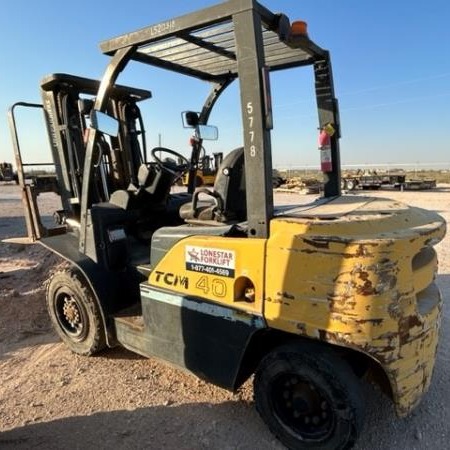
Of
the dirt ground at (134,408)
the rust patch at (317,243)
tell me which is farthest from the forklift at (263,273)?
the dirt ground at (134,408)

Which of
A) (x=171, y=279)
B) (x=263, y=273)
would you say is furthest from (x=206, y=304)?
(x=263, y=273)

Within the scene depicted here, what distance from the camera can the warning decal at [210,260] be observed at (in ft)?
8.92

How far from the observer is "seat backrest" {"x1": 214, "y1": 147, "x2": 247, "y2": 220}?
316 cm

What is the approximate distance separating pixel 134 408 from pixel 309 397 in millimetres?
1349

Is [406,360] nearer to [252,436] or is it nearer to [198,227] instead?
[252,436]

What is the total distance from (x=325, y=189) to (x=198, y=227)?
4.54ft

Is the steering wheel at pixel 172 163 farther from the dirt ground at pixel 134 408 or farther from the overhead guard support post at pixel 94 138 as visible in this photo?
the dirt ground at pixel 134 408

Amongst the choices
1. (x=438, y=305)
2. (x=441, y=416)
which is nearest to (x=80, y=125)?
(x=438, y=305)

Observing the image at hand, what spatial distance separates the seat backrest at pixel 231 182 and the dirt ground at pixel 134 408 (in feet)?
4.76

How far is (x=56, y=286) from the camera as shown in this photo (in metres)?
4.17

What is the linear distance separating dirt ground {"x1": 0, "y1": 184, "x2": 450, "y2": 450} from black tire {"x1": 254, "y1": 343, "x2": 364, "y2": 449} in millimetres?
198

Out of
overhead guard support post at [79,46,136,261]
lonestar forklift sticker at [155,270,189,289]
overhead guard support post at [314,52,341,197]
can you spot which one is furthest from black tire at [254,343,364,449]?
overhead guard support post at [79,46,136,261]

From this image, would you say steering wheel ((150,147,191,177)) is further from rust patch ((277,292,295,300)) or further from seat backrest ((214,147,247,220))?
rust patch ((277,292,295,300))

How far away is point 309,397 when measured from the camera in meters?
2.67
